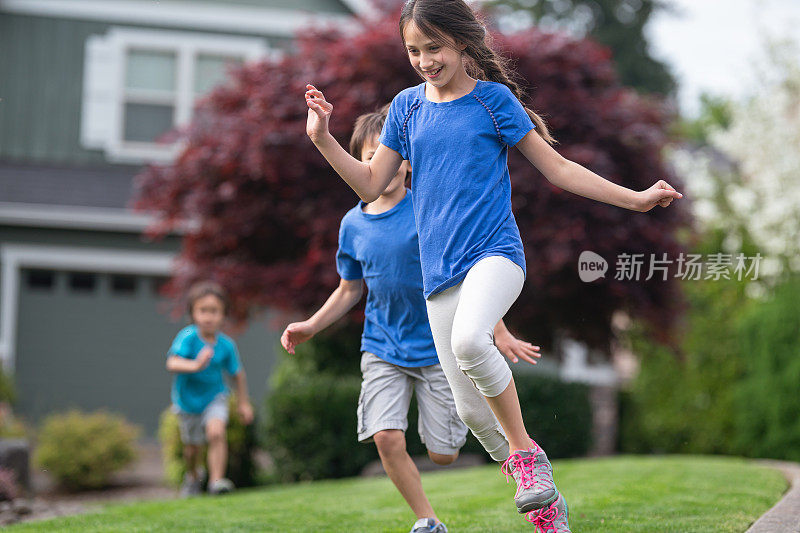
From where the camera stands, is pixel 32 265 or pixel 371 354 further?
pixel 32 265

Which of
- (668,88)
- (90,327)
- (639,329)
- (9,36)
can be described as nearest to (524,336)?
(639,329)

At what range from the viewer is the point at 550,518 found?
3.04 metres

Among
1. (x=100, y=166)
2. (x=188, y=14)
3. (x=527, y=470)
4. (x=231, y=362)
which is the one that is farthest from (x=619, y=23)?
(x=527, y=470)

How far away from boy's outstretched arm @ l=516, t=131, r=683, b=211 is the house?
9825 millimetres

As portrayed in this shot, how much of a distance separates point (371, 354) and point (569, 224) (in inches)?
142

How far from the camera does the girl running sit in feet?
9.75

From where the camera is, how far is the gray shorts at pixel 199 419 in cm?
679

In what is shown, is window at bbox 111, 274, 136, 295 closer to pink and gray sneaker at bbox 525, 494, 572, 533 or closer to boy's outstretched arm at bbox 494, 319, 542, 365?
boy's outstretched arm at bbox 494, 319, 542, 365

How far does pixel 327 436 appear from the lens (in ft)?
27.5

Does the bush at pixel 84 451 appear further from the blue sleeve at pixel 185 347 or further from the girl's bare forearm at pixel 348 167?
the girl's bare forearm at pixel 348 167

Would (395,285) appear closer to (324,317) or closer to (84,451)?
(324,317)

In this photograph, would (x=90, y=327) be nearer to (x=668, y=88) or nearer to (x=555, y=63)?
(x=555, y=63)

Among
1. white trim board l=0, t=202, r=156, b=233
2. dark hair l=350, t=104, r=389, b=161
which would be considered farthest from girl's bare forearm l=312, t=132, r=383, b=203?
white trim board l=0, t=202, r=156, b=233

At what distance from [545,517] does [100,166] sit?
10786 millimetres
